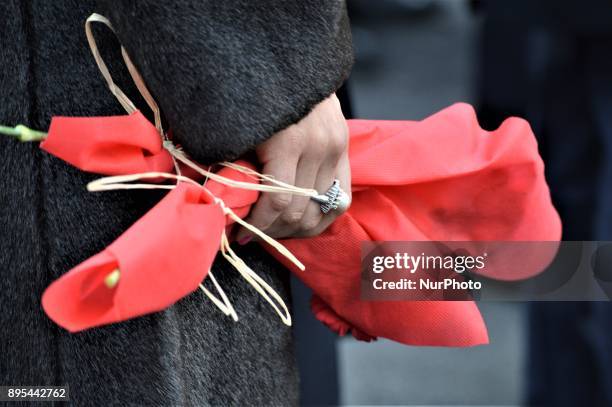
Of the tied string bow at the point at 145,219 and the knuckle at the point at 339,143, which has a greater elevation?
the knuckle at the point at 339,143

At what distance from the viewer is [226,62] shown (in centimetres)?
81

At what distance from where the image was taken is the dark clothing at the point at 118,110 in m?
0.81

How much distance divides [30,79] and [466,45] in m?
5.09

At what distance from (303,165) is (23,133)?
25 centimetres

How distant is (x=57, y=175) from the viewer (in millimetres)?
842

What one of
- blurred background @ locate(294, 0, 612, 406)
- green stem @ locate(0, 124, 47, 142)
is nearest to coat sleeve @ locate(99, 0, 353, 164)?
green stem @ locate(0, 124, 47, 142)

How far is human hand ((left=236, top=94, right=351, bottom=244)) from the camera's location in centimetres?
86

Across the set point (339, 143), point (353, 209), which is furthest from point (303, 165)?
point (353, 209)

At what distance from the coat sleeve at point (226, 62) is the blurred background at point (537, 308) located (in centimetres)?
28

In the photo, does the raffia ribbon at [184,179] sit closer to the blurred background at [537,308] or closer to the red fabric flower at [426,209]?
the red fabric flower at [426,209]

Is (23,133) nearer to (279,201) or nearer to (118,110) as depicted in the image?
(118,110)

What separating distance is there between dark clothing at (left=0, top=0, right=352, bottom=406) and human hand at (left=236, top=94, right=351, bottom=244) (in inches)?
0.9

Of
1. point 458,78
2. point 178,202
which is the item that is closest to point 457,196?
point 178,202

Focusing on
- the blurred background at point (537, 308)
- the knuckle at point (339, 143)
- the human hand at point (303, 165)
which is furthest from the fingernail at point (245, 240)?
the blurred background at point (537, 308)
